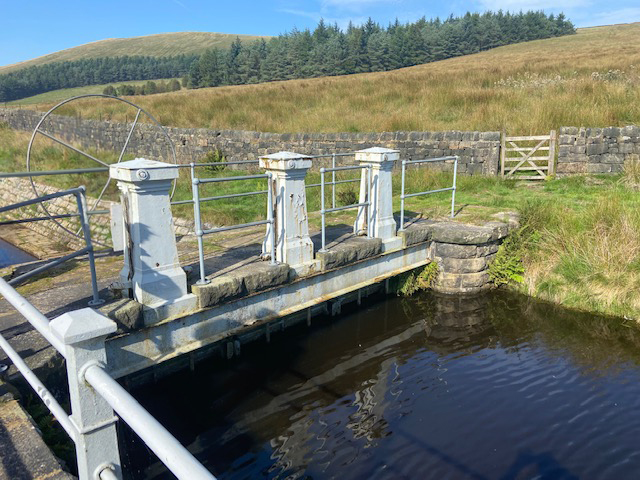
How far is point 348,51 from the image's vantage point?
58.8 meters

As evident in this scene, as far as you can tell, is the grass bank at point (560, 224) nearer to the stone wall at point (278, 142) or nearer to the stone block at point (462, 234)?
the stone block at point (462, 234)

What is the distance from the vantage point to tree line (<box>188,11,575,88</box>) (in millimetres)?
57188

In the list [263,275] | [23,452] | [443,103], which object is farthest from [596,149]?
[23,452]

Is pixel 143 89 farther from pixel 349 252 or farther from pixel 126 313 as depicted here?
pixel 126 313

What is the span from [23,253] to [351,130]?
10.7 m

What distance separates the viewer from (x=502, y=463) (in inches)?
167

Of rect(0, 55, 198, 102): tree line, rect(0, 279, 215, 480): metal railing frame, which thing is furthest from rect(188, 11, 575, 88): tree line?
rect(0, 279, 215, 480): metal railing frame

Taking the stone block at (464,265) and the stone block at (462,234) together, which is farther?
the stone block at (464,265)

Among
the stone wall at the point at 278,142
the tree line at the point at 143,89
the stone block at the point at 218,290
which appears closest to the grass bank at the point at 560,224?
the stone wall at the point at 278,142

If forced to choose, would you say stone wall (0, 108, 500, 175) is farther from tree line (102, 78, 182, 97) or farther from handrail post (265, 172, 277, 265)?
tree line (102, 78, 182, 97)

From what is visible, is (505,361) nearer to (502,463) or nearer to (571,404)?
(571,404)

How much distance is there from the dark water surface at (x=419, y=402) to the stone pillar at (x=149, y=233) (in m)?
1.40

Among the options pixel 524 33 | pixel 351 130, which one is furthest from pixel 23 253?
pixel 524 33

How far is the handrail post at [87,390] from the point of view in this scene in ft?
5.74
